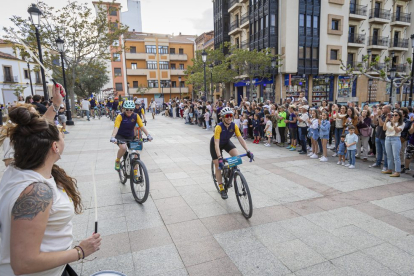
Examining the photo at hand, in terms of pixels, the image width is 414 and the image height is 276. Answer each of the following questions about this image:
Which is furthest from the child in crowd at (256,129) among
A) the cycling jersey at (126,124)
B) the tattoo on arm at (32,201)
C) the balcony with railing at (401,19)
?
the balcony with railing at (401,19)

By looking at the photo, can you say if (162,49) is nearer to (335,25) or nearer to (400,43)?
(335,25)

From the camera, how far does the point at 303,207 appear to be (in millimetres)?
5098

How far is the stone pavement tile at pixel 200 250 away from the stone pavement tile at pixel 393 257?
205 centimetres

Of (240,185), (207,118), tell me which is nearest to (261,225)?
(240,185)

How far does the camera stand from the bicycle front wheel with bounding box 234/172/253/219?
4500 millimetres

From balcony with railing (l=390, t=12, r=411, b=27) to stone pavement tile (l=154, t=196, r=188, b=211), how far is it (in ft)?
138

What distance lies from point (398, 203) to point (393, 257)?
88.9 inches

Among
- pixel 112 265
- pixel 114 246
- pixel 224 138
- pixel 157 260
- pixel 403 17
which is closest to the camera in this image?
pixel 112 265

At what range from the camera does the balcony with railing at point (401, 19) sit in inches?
1361

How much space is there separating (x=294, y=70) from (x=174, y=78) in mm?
32939

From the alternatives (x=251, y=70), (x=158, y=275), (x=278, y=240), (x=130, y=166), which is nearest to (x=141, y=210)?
(x=130, y=166)

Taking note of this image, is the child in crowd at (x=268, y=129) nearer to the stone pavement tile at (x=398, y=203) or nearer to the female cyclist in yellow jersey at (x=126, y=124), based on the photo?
the stone pavement tile at (x=398, y=203)

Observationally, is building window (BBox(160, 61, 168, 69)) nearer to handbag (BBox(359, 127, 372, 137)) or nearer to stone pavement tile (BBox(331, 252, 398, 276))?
handbag (BBox(359, 127, 372, 137))

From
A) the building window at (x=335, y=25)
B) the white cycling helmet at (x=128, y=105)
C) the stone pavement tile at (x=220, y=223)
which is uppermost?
the building window at (x=335, y=25)
